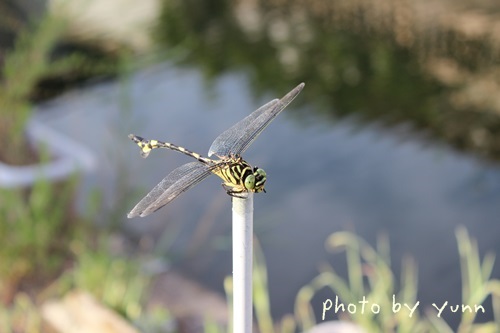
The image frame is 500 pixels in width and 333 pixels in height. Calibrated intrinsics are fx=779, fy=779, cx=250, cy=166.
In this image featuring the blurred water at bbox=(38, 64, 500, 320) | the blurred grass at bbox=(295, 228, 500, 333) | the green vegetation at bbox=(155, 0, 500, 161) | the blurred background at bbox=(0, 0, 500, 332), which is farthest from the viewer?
the green vegetation at bbox=(155, 0, 500, 161)

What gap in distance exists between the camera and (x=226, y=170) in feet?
1.35

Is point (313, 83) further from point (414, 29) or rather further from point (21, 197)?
point (21, 197)

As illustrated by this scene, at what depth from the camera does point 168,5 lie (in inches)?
200

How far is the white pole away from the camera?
396 mm

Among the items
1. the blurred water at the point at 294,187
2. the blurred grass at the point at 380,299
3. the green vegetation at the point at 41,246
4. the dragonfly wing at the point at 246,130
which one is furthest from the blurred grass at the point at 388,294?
the dragonfly wing at the point at 246,130

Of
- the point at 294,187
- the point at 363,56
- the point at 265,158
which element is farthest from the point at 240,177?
the point at 363,56

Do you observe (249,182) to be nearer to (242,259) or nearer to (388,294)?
(242,259)

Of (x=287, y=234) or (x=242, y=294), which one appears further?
(x=287, y=234)

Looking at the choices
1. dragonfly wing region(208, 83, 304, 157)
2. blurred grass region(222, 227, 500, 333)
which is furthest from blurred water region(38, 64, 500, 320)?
dragonfly wing region(208, 83, 304, 157)

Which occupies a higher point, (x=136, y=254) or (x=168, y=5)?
(x=168, y=5)

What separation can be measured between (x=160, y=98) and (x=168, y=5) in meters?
1.64

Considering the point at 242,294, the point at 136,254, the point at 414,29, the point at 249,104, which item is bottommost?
the point at 242,294

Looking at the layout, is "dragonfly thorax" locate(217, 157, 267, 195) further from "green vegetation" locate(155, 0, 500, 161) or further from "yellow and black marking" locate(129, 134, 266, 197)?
"green vegetation" locate(155, 0, 500, 161)

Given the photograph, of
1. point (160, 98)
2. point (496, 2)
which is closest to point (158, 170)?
point (160, 98)
